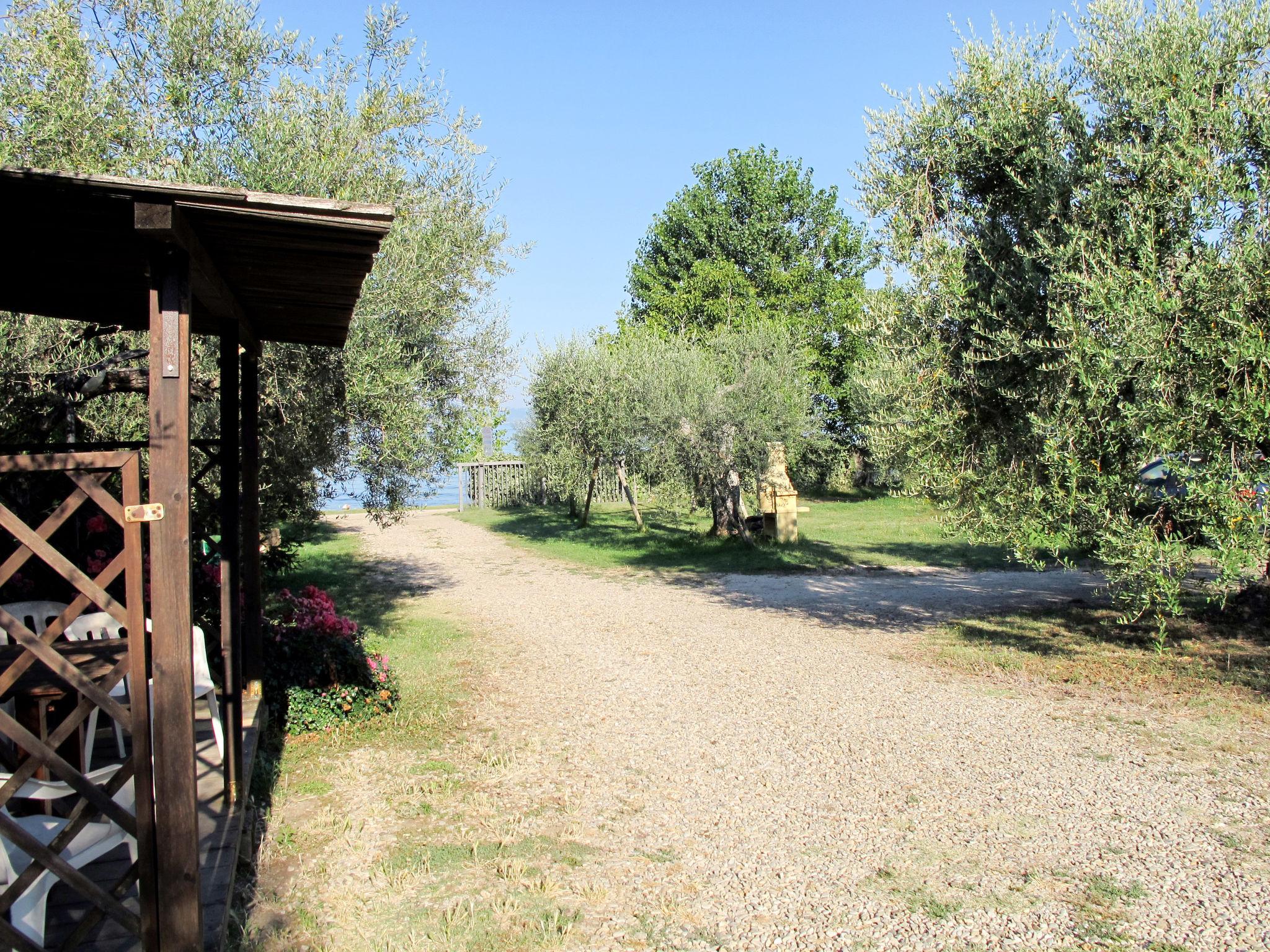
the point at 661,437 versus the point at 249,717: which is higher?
the point at 661,437

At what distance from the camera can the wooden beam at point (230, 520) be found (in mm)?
4703

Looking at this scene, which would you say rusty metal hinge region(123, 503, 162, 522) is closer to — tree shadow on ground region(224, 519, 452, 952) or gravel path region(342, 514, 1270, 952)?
tree shadow on ground region(224, 519, 452, 952)

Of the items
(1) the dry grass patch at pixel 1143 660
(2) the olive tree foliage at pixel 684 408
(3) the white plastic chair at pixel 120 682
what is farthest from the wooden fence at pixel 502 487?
(3) the white plastic chair at pixel 120 682

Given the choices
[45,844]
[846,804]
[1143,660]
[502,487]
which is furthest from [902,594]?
[502,487]

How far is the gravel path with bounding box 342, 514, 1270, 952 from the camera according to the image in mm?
4047

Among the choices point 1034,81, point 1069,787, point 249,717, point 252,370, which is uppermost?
point 1034,81

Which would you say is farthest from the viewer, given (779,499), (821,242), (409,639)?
(821,242)

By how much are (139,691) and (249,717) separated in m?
2.79

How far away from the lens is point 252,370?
5.45 m

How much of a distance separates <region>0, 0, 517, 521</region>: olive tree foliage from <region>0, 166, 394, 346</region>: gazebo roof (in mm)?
711

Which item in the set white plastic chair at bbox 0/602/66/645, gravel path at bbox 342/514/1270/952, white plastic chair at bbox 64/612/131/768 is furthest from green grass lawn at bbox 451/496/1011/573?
white plastic chair at bbox 0/602/66/645

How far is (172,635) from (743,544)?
15395mm

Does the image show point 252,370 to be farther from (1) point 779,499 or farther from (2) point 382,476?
(1) point 779,499

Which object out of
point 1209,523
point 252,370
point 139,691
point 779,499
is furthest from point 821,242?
point 139,691
